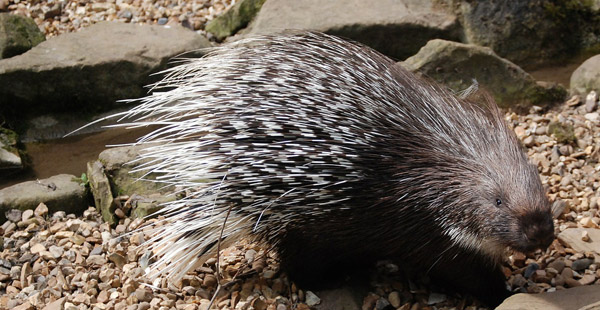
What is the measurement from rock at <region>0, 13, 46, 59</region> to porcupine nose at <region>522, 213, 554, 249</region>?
156 inches

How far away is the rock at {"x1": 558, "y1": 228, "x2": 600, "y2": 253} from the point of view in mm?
3465

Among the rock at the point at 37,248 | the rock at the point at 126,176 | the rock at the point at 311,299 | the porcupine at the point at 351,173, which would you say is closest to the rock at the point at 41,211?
the rock at the point at 37,248

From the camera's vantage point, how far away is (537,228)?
285cm

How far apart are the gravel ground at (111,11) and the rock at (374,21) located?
0.78 metres

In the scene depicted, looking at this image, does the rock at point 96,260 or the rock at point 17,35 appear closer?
the rock at point 96,260

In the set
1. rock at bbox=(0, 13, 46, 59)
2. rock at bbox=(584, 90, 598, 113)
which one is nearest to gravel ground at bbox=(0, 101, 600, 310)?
rock at bbox=(584, 90, 598, 113)

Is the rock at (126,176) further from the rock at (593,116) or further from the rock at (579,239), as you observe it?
the rock at (593,116)

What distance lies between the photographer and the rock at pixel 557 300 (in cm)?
281

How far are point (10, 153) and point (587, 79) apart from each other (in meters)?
3.70

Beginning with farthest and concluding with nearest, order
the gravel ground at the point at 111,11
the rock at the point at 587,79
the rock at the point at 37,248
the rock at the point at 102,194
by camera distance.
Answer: the gravel ground at the point at 111,11 < the rock at the point at 587,79 < the rock at the point at 102,194 < the rock at the point at 37,248

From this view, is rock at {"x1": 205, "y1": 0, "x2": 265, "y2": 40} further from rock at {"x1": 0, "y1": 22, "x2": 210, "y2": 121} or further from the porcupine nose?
the porcupine nose

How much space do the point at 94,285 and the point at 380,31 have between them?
9.61 feet

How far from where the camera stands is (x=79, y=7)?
6441 mm

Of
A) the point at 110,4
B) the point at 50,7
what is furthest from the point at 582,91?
the point at 50,7
